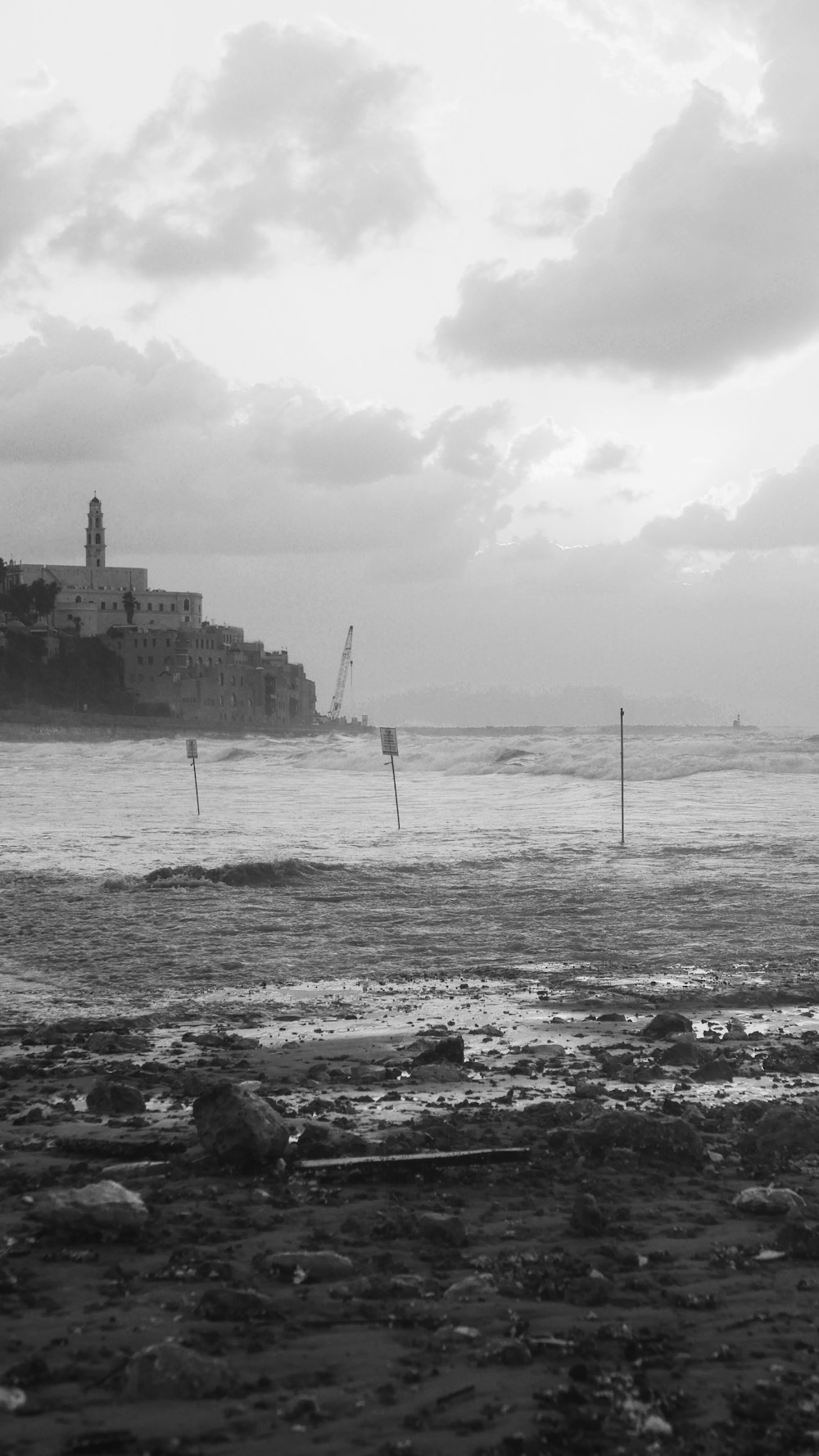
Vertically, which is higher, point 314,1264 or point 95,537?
point 95,537

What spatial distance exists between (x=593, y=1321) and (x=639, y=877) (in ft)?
47.3

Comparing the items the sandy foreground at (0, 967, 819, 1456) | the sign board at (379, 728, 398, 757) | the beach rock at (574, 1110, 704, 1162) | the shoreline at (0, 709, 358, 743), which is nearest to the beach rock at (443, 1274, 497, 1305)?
the sandy foreground at (0, 967, 819, 1456)

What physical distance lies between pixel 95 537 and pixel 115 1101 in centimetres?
16550

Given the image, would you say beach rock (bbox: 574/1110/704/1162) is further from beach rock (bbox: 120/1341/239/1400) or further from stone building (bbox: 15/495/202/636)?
stone building (bbox: 15/495/202/636)

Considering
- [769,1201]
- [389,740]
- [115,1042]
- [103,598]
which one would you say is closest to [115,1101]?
[115,1042]

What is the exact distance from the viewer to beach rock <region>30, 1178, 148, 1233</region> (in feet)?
13.6

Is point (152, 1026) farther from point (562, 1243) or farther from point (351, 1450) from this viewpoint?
point (351, 1450)

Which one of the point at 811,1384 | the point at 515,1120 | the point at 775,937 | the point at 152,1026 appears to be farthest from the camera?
the point at 775,937

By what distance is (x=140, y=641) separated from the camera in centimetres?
14500

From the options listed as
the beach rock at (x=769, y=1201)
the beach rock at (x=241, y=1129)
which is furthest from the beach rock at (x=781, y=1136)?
the beach rock at (x=241, y=1129)

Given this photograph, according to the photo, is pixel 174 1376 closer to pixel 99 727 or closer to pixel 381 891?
pixel 381 891

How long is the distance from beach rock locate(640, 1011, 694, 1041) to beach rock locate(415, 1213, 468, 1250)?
4253 mm

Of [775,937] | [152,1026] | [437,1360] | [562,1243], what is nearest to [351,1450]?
[437,1360]

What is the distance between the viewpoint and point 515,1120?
5898mm
